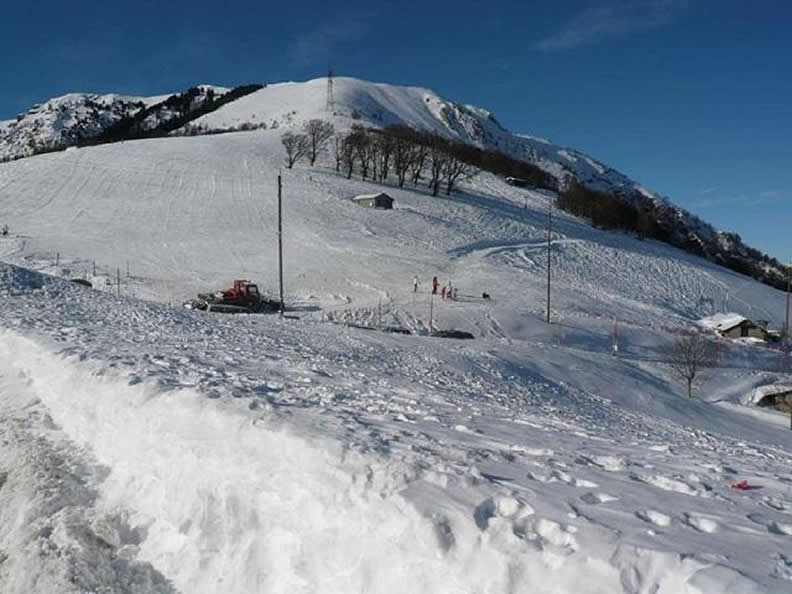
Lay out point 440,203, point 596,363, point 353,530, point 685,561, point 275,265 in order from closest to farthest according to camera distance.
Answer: point 685,561, point 353,530, point 596,363, point 275,265, point 440,203

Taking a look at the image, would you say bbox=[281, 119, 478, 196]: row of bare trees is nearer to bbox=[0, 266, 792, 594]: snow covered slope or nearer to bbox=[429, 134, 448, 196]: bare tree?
bbox=[429, 134, 448, 196]: bare tree

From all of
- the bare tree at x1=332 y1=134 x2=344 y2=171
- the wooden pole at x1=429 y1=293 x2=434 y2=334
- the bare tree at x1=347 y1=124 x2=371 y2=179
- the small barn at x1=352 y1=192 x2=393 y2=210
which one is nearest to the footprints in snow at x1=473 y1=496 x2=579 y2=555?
the wooden pole at x1=429 y1=293 x2=434 y2=334

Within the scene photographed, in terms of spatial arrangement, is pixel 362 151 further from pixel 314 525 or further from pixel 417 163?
pixel 314 525

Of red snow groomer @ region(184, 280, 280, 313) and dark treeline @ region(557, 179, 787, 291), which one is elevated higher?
dark treeline @ region(557, 179, 787, 291)

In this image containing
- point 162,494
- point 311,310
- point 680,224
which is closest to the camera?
point 162,494

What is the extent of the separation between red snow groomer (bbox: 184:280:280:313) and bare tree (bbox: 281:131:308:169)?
62451 millimetres

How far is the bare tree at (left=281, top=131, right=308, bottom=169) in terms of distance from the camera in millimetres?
103625

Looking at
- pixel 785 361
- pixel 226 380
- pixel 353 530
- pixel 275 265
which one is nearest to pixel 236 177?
pixel 275 265

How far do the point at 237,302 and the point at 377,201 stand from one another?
43.4 meters

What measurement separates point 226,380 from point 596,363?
2654cm

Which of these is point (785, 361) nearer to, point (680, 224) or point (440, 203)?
point (440, 203)

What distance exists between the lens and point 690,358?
132ft

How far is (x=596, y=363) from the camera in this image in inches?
1353

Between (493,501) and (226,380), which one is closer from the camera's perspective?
(493,501)
